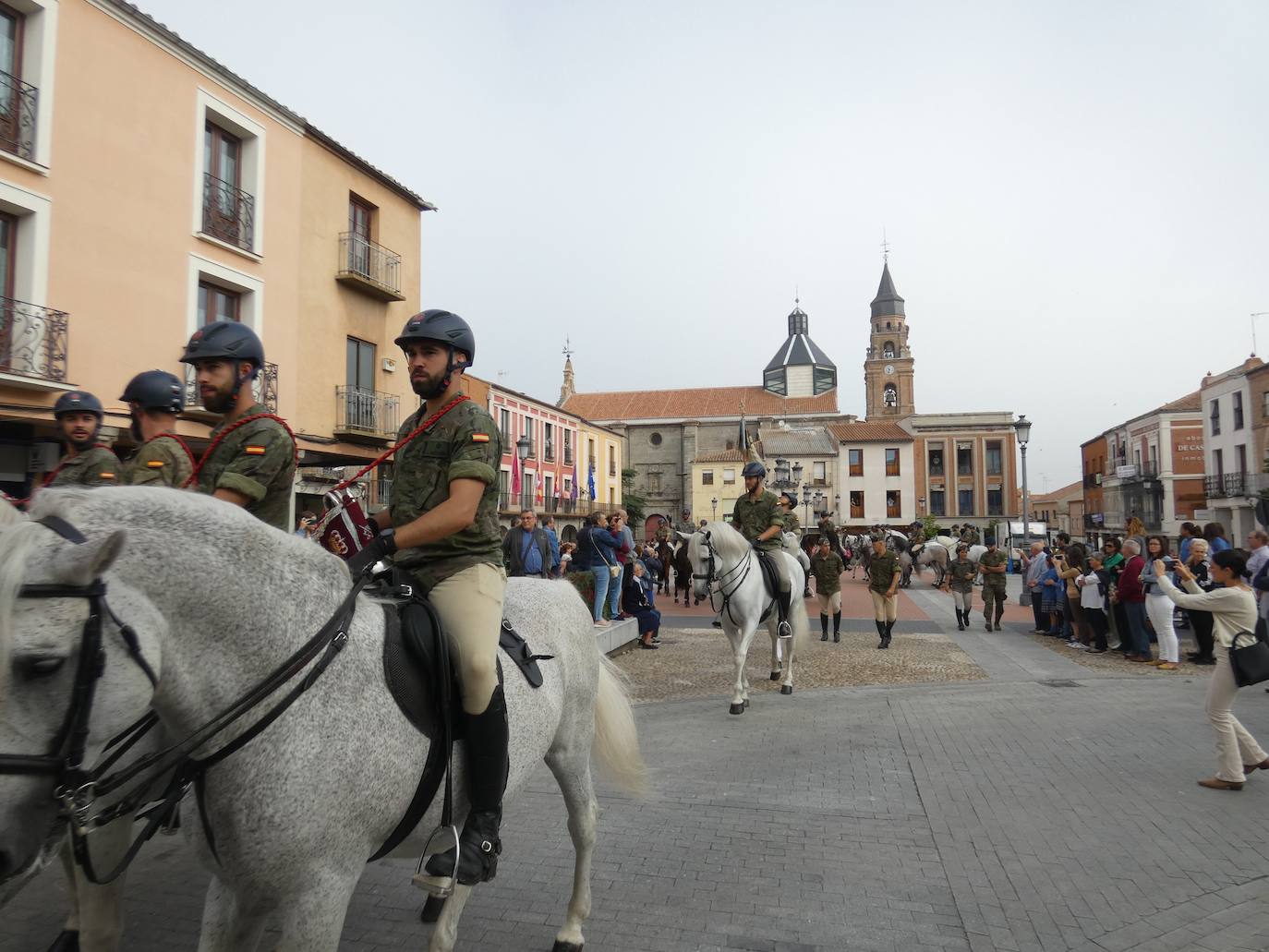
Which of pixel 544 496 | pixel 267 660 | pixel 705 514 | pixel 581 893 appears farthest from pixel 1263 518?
pixel 705 514

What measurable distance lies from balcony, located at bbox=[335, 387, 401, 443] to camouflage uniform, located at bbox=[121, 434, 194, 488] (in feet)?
48.3

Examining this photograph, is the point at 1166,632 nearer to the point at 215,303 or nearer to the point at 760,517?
the point at 760,517

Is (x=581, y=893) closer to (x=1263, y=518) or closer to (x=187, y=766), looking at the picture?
(x=187, y=766)

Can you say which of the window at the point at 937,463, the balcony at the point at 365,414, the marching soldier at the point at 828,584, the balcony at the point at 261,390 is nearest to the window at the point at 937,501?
the window at the point at 937,463

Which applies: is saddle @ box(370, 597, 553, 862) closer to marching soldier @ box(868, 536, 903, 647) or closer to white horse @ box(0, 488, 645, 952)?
white horse @ box(0, 488, 645, 952)

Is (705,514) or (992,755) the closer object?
(992,755)

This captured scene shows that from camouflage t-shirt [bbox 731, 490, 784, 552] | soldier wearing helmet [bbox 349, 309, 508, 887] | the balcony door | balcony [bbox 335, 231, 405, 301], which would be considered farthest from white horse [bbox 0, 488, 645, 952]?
balcony [bbox 335, 231, 405, 301]

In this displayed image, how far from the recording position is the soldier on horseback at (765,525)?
944 centimetres

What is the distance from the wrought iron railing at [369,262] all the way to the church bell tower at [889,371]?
238ft

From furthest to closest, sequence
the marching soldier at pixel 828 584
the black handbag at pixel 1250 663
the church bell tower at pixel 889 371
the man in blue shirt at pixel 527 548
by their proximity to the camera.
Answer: the church bell tower at pixel 889 371
the marching soldier at pixel 828 584
the man in blue shirt at pixel 527 548
the black handbag at pixel 1250 663

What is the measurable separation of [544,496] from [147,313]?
37569 mm

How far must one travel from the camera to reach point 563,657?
3504 millimetres

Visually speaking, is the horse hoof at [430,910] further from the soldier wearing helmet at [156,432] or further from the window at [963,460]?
the window at [963,460]

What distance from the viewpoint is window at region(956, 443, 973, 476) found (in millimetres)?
69125
